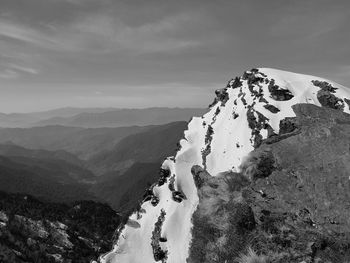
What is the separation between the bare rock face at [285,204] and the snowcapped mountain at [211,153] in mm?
50473

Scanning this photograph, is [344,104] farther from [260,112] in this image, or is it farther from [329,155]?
[329,155]

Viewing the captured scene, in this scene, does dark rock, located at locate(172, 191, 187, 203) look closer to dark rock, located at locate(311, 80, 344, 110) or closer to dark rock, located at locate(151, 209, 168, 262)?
dark rock, located at locate(151, 209, 168, 262)

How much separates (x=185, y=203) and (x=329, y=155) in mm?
70894

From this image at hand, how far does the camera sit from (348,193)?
93.3ft

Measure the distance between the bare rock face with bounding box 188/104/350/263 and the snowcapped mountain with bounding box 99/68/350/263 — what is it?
50473 mm

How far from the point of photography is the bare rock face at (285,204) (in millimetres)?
23500

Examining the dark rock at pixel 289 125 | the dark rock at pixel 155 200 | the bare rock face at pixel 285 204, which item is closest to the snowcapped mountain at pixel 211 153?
the dark rock at pixel 155 200

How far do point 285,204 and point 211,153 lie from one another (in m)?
85.6

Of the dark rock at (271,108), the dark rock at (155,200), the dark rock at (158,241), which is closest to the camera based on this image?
the dark rock at (158,241)

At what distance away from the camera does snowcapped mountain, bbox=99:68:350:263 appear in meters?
92.6

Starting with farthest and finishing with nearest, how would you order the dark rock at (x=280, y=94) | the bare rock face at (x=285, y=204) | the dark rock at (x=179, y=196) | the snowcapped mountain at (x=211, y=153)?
the dark rock at (x=280, y=94)
the dark rock at (x=179, y=196)
the snowcapped mountain at (x=211, y=153)
the bare rock face at (x=285, y=204)

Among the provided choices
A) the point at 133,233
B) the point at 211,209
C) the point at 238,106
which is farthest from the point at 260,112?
the point at 211,209

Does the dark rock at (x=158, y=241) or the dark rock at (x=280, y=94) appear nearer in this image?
the dark rock at (x=158, y=241)

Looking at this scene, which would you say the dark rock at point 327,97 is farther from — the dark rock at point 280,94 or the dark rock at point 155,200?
the dark rock at point 155,200
